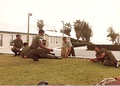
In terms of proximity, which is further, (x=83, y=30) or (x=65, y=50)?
(x=83, y=30)

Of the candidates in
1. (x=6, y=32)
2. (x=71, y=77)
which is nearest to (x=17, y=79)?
(x=71, y=77)

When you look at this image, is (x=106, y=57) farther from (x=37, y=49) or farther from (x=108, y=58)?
(x=37, y=49)

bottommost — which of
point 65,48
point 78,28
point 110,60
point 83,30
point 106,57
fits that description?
point 110,60

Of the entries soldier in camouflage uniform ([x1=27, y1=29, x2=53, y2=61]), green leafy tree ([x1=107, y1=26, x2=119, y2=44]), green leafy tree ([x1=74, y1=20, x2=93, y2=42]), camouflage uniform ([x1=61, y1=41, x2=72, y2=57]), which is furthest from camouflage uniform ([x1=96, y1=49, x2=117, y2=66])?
green leafy tree ([x1=107, y1=26, x2=119, y2=44])

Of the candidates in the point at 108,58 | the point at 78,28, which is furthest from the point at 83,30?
the point at 108,58

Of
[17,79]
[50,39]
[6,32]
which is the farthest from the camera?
[50,39]

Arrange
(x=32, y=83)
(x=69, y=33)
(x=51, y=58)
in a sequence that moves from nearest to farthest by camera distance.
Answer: (x=32, y=83)
(x=51, y=58)
(x=69, y=33)

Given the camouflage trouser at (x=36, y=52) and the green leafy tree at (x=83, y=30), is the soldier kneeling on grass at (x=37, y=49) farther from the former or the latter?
the green leafy tree at (x=83, y=30)

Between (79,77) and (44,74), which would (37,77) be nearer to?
(44,74)

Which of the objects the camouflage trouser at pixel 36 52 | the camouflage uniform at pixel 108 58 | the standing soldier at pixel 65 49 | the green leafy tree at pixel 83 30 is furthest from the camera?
the green leafy tree at pixel 83 30

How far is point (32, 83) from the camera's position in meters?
5.89

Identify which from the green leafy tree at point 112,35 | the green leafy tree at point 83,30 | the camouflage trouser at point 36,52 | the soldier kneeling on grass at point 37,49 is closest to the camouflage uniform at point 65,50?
the soldier kneeling on grass at point 37,49

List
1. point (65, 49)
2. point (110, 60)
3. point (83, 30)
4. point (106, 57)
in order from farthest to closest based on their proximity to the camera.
→ point (83, 30), point (65, 49), point (106, 57), point (110, 60)

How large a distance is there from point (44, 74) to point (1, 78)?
1379 millimetres
